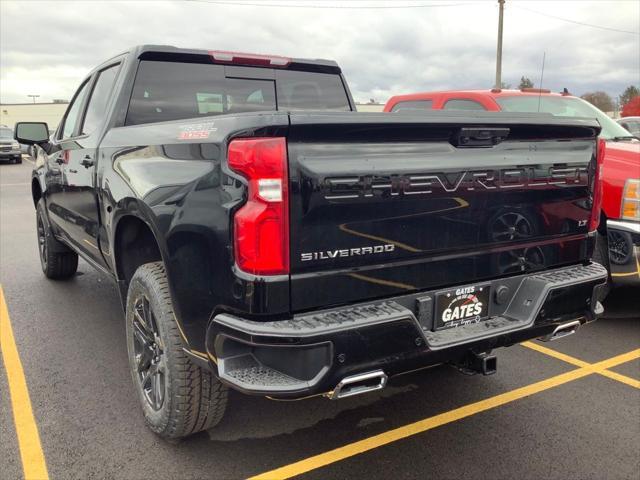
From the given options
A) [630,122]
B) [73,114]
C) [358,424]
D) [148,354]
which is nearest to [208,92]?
[73,114]

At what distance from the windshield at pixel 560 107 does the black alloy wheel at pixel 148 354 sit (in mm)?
4265

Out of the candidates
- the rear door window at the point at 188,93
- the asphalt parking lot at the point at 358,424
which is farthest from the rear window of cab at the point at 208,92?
the asphalt parking lot at the point at 358,424

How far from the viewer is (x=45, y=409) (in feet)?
10.6

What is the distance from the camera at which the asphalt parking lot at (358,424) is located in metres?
2.71

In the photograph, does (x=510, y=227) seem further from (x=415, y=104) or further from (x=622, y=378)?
(x=415, y=104)

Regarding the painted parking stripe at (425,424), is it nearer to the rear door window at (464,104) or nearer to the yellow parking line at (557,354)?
the yellow parking line at (557,354)

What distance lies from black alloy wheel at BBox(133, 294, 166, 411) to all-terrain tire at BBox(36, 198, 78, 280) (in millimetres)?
2917

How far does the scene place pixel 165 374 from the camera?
267 cm

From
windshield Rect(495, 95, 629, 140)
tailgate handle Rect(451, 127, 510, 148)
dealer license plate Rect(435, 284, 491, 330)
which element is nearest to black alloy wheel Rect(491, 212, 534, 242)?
dealer license plate Rect(435, 284, 491, 330)

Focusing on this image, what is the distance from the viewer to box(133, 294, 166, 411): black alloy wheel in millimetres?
2824

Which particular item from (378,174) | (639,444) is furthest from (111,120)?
(639,444)

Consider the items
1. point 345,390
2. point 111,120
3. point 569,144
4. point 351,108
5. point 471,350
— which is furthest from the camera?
point 351,108

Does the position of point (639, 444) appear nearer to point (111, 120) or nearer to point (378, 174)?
point (378, 174)

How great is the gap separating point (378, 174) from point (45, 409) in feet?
7.90
